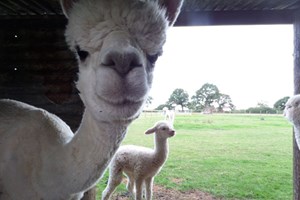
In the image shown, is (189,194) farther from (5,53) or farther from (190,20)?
(5,53)

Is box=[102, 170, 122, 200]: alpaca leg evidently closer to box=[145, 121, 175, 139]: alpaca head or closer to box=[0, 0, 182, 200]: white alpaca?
box=[145, 121, 175, 139]: alpaca head

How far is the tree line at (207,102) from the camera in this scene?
8.84 meters

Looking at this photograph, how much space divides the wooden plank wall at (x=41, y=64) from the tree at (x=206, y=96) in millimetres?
7110

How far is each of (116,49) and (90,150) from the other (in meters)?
0.48

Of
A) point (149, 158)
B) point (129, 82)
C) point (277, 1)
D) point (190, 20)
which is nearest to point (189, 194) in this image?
point (149, 158)

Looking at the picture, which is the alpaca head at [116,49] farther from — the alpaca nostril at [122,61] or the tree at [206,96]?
the tree at [206,96]

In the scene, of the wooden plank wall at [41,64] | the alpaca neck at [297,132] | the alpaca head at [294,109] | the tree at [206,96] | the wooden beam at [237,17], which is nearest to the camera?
the wooden plank wall at [41,64]

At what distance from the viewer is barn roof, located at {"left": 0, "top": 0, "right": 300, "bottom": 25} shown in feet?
9.33

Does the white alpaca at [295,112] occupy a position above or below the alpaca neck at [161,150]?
above

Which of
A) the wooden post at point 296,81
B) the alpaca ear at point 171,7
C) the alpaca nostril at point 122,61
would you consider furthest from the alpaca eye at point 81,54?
the wooden post at point 296,81

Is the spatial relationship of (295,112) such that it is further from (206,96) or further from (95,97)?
(206,96)

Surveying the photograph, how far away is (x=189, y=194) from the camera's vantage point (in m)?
5.11

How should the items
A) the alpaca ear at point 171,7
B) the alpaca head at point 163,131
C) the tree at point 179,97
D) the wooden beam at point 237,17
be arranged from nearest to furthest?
1. the alpaca ear at point 171,7
2. the wooden beam at point 237,17
3. the alpaca head at point 163,131
4. the tree at point 179,97

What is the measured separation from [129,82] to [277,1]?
2.38 metres
